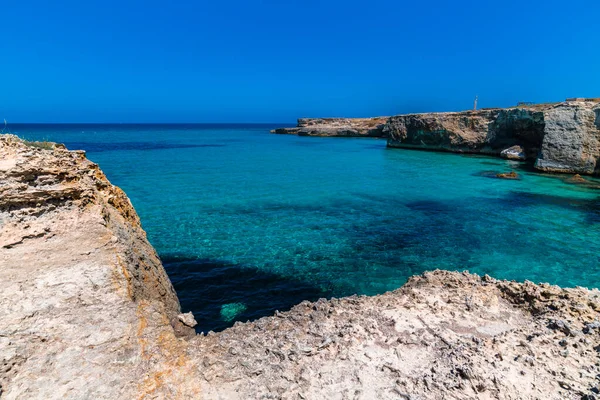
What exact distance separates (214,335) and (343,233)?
9.53 metres

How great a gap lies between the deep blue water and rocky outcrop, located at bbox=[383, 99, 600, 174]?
216 inches

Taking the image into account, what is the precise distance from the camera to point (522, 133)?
40.4 metres

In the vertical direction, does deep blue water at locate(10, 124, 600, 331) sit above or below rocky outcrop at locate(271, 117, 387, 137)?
below

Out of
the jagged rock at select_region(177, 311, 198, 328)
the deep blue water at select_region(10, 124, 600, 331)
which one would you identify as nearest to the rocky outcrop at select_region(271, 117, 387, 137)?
the deep blue water at select_region(10, 124, 600, 331)

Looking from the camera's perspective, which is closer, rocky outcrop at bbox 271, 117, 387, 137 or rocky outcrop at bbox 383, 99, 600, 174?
rocky outcrop at bbox 383, 99, 600, 174

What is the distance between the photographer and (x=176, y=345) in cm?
488

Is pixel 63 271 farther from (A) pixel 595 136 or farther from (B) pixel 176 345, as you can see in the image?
(A) pixel 595 136

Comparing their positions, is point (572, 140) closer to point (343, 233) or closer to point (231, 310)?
point (343, 233)

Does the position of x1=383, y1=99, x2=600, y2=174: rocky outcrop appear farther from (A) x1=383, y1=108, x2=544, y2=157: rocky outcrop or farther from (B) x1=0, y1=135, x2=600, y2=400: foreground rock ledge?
(B) x1=0, y1=135, x2=600, y2=400: foreground rock ledge

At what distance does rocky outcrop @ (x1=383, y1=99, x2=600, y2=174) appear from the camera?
30031 millimetres

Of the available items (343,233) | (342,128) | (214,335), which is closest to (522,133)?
(343,233)

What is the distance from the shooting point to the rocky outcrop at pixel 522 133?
30031 mm

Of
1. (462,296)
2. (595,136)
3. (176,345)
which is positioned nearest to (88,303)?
(176,345)

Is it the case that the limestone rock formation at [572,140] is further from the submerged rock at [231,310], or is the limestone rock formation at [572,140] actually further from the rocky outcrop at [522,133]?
the submerged rock at [231,310]
